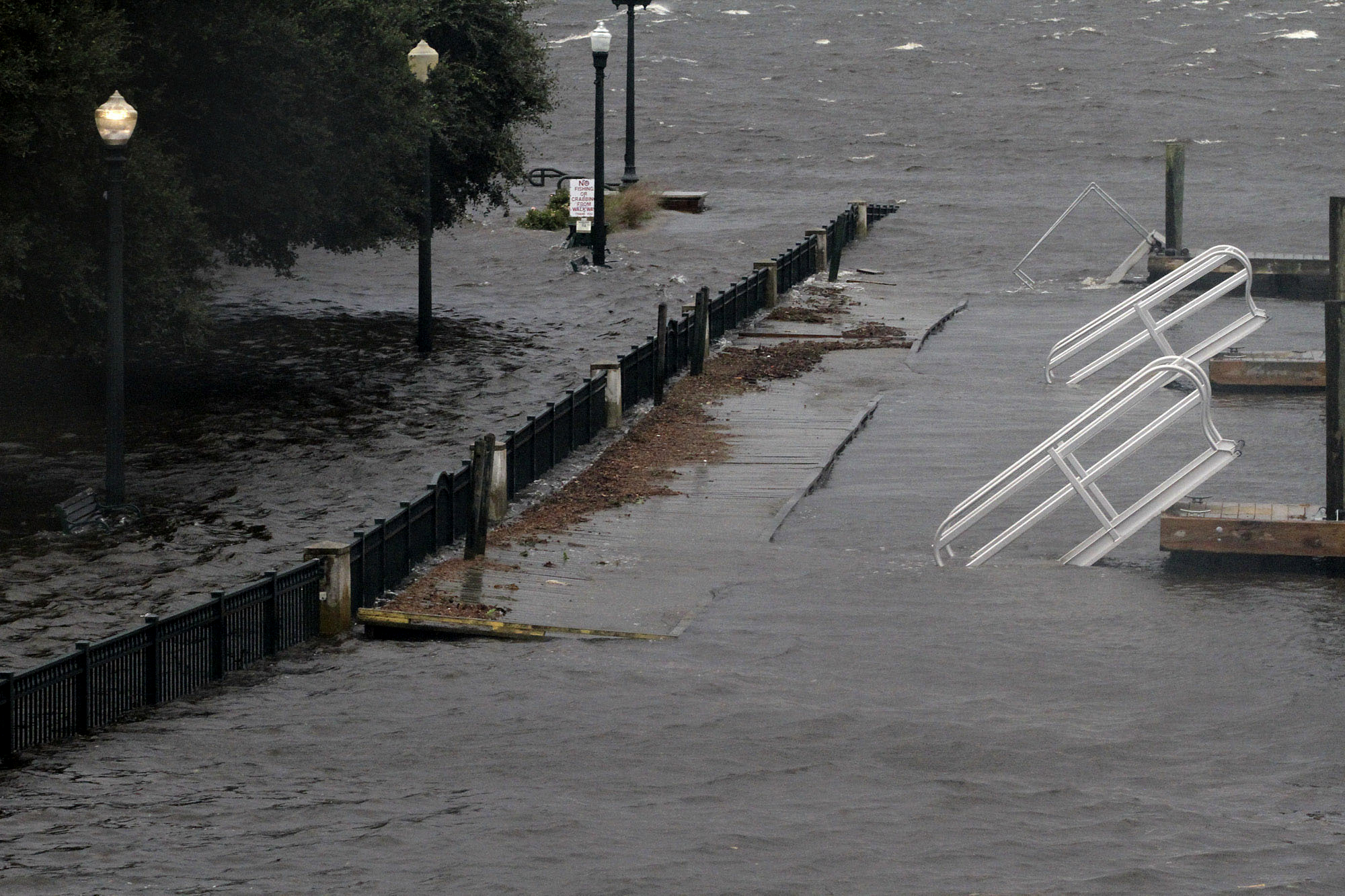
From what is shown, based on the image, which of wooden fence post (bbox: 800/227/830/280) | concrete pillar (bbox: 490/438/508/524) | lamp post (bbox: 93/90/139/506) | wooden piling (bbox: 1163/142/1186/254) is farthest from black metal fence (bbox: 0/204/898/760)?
wooden piling (bbox: 1163/142/1186/254)

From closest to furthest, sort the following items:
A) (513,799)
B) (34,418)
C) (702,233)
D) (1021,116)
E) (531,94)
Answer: (513,799) < (34,418) < (531,94) < (702,233) < (1021,116)

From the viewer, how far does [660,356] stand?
28859 mm

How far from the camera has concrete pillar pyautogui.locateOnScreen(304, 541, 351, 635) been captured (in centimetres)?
1634

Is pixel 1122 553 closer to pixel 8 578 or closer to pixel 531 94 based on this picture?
pixel 8 578

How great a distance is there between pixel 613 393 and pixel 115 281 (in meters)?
8.04

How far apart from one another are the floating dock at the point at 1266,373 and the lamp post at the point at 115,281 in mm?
18542

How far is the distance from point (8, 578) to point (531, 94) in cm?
2571

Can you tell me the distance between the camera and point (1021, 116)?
294ft

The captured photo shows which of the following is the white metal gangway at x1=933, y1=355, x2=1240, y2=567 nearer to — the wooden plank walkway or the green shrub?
the wooden plank walkway

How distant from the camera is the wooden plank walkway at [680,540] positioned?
1656cm

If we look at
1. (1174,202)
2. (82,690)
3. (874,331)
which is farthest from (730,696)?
(1174,202)

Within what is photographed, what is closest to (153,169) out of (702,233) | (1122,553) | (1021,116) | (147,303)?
(147,303)

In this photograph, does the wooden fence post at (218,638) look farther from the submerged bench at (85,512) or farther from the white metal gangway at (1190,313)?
the white metal gangway at (1190,313)

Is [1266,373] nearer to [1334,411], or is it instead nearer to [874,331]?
[874,331]
